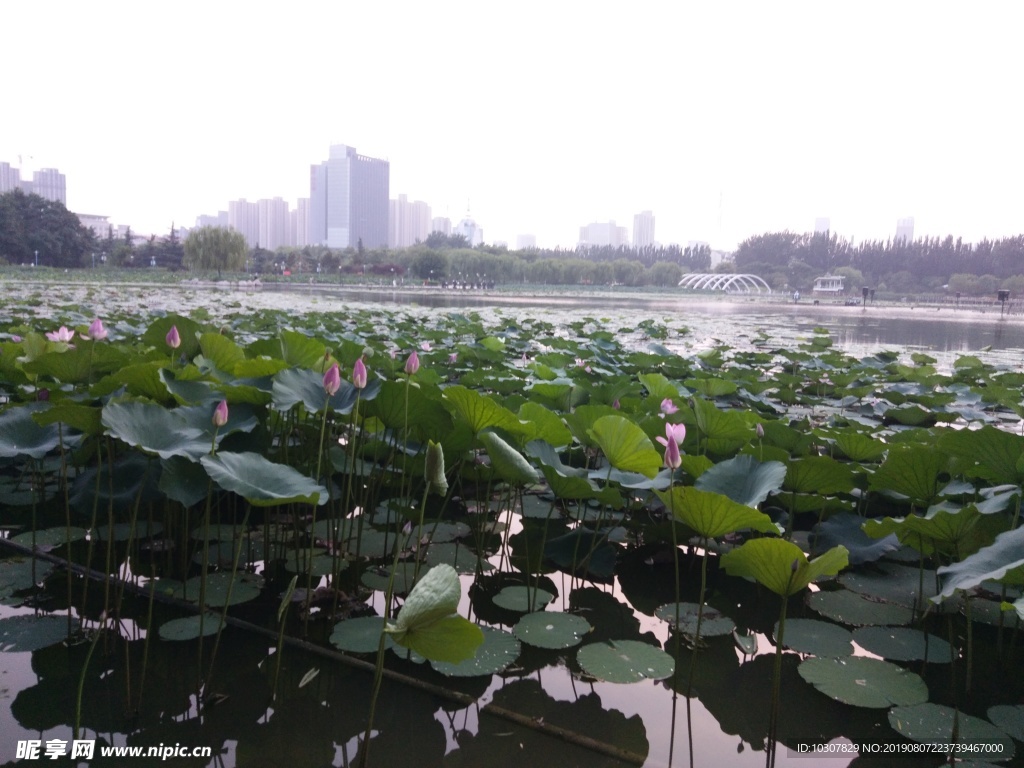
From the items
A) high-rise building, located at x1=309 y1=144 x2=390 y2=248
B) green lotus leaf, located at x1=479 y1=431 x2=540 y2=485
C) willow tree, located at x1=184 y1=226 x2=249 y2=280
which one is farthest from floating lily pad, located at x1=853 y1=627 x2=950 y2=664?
high-rise building, located at x1=309 y1=144 x2=390 y2=248

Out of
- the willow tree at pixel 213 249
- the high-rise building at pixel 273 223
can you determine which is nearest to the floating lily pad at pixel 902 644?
the willow tree at pixel 213 249

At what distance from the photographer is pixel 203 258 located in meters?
33.7

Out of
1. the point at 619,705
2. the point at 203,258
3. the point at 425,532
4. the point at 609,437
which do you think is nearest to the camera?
the point at 619,705

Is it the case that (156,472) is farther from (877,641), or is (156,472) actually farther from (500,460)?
(877,641)

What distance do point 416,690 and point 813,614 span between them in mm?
1052

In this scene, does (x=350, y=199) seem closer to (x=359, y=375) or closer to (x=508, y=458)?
(x=359, y=375)

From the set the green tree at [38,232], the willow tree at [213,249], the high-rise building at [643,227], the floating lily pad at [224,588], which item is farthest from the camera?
the high-rise building at [643,227]

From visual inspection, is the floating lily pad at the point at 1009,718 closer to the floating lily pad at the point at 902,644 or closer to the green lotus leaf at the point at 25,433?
the floating lily pad at the point at 902,644

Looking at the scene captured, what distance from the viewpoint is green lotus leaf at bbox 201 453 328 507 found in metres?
1.13

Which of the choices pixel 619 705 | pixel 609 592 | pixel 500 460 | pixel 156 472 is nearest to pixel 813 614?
pixel 609 592

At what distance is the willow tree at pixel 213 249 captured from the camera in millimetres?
33812

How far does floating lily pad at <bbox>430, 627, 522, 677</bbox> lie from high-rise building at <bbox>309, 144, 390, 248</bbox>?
119205 mm

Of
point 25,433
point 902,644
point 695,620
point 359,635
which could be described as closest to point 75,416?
point 25,433

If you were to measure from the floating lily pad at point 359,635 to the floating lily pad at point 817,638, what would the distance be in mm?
899
